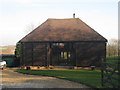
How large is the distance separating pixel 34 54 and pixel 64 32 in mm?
5795

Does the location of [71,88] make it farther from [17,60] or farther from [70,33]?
[17,60]

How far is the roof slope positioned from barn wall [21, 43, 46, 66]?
0.93 metres

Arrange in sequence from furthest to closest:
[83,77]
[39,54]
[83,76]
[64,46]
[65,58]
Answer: [65,58]
[64,46]
[39,54]
[83,76]
[83,77]

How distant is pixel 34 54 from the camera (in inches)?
813

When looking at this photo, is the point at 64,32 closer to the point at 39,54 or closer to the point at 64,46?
the point at 64,46

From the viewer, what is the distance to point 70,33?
21.4 metres

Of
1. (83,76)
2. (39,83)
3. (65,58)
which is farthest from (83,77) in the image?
(65,58)

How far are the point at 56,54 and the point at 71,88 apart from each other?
13.5 m

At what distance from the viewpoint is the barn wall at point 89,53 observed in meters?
19.8

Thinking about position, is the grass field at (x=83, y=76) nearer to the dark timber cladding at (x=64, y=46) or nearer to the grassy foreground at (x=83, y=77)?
the grassy foreground at (x=83, y=77)

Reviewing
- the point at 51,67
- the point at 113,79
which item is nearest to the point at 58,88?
the point at 113,79

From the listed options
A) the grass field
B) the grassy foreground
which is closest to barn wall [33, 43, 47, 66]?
the grass field

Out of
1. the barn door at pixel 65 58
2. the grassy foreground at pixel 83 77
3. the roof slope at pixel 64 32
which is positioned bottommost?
the grassy foreground at pixel 83 77

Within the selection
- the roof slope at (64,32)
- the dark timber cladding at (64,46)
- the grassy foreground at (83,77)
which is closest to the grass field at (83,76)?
the grassy foreground at (83,77)
